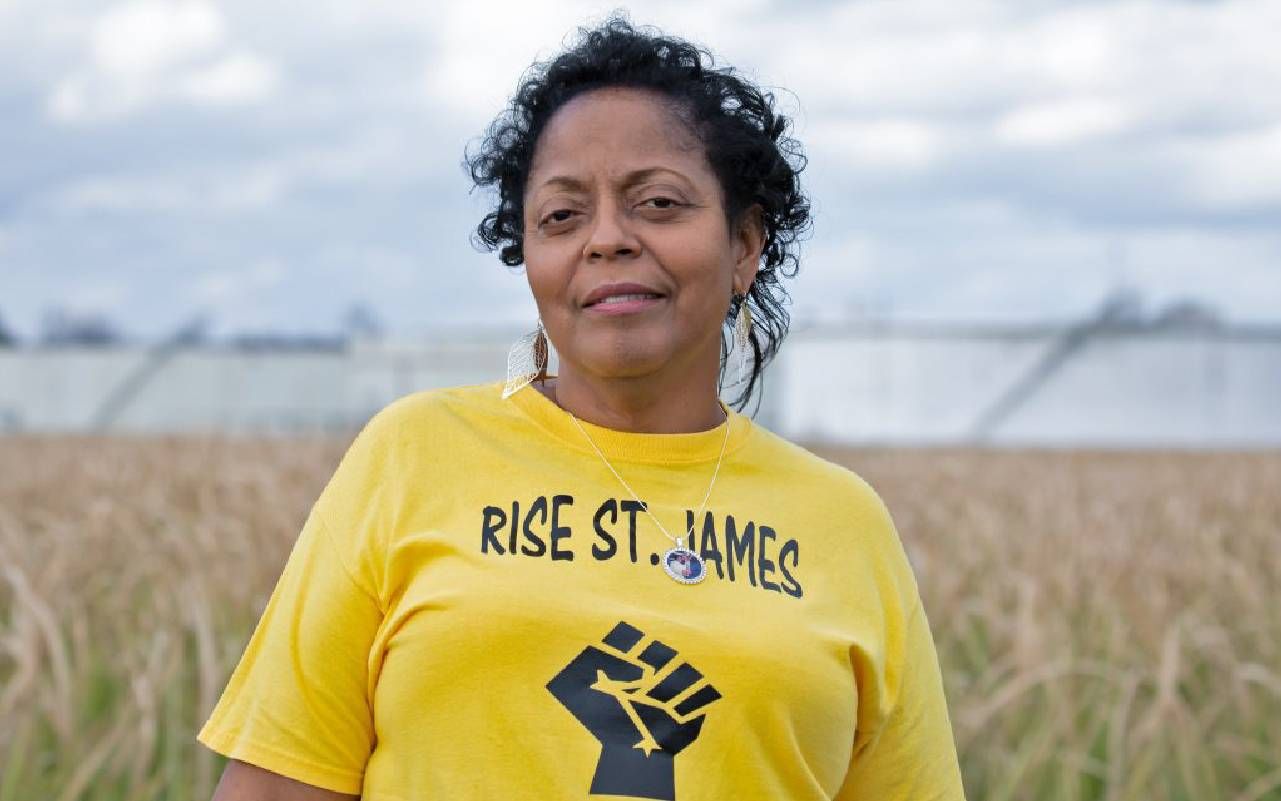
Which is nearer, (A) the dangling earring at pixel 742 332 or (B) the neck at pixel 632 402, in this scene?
(B) the neck at pixel 632 402

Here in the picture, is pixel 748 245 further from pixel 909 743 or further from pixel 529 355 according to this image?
pixel 909 743

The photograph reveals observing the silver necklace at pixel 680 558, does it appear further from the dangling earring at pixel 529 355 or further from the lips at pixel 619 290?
the dangling earring at pixel 529 355

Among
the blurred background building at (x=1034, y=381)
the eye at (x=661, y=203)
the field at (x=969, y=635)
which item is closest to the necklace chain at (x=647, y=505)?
the eye at (x=661, y=203)

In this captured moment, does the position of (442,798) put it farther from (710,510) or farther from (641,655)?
(710,510)

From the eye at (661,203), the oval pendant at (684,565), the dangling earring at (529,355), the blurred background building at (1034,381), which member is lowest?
the oval pendant at (684,565)

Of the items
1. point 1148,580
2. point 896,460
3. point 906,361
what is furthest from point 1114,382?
point 1148,580

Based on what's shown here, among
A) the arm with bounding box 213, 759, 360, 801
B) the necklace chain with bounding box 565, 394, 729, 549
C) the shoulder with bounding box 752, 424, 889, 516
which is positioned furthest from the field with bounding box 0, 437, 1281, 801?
the necklace chain with bounding box 565, 394, 729, 549

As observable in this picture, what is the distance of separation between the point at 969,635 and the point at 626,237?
2418mm

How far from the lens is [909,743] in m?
1.79

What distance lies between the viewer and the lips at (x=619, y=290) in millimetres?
1659

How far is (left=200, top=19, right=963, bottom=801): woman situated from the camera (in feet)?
4.99

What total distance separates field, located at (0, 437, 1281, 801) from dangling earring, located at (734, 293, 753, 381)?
103 cm

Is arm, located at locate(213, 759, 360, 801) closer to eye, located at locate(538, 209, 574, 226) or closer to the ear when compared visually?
eye, located at locate(538, 209, 574, 226)

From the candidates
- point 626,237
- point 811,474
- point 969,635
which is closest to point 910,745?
point 811,474
